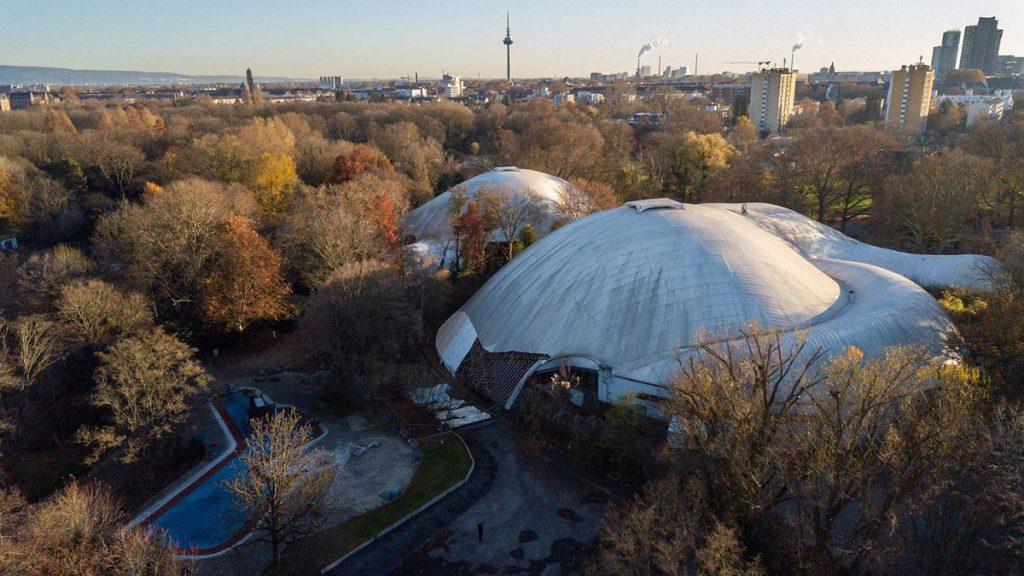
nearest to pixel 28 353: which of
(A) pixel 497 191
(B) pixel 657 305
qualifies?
(B) pixel 657 305

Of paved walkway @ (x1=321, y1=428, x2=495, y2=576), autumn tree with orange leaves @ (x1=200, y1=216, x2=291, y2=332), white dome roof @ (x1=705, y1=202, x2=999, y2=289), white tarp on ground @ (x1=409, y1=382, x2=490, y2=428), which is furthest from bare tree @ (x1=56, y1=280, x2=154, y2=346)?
white dome roof @ (x1=705, y1=202, x2=999, y2=289)

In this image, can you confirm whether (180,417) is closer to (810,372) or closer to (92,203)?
(810,372)

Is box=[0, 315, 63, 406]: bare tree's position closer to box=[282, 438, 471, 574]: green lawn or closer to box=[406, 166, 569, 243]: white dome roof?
box=[282, 438, 471, 574]: green lawn

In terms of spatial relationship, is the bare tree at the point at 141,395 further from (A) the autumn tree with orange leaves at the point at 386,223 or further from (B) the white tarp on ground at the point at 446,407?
(A) the autumn tree with orange leaves at the point at 386,223

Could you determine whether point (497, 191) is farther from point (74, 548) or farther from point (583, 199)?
point (74, 548)

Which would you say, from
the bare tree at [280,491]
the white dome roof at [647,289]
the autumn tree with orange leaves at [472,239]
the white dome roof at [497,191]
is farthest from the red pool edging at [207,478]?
the white dome roof at [497,191]

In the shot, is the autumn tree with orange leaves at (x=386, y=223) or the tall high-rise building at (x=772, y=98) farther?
the tall high-rise building at (x=772, y=98)
